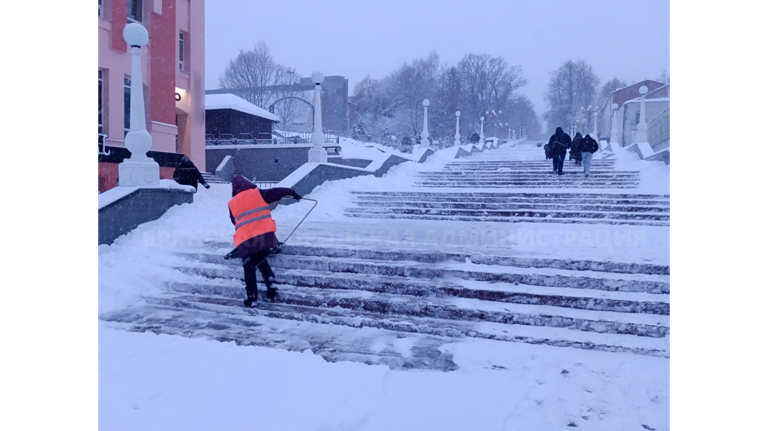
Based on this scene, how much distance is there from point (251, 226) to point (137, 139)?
477 cm

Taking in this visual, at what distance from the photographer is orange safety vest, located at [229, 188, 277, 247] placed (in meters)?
6.06

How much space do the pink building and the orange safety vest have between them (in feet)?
41.4

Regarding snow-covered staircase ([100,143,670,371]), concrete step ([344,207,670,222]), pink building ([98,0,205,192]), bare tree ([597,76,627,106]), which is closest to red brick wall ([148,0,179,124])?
pink building ([98,0,205,192])

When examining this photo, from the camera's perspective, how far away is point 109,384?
4.12 metres

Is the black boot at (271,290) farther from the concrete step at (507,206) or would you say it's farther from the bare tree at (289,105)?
the bare tree at (289,105)

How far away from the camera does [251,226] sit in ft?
20.0

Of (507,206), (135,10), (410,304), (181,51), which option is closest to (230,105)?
(181,51)

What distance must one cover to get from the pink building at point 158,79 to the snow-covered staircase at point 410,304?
485 inches

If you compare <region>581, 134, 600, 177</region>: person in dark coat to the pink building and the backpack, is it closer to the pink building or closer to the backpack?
the backpack

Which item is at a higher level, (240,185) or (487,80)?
(487,80)

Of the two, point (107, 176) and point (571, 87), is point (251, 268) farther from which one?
point (571, 87)

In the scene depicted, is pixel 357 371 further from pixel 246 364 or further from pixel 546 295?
pixel 546 295

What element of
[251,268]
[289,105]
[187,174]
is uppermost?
[289,105]
